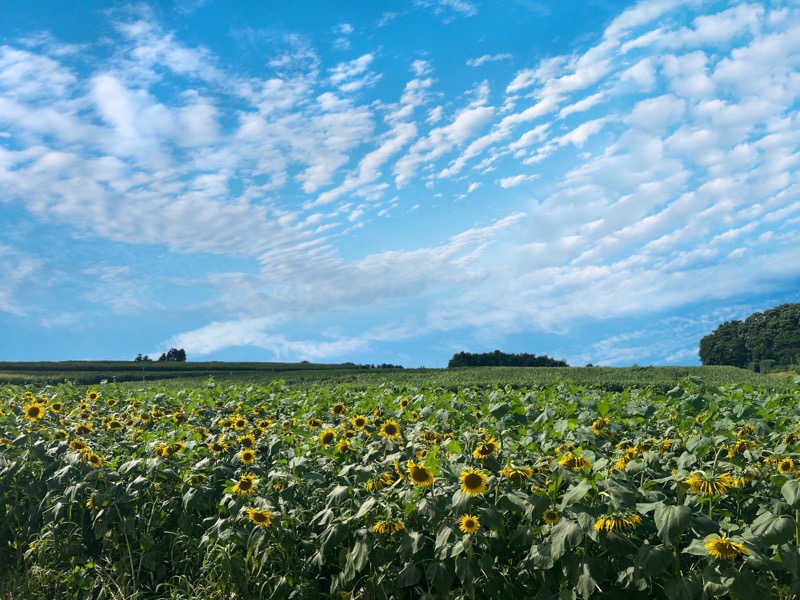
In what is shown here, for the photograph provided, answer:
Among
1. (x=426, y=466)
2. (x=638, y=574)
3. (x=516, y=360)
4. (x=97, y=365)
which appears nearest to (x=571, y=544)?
(x=638, y=574)

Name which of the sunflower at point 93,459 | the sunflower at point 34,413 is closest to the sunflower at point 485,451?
the sunflower at point 93,459

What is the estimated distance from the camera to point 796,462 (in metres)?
3.61

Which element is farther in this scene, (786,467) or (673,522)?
(786,467)

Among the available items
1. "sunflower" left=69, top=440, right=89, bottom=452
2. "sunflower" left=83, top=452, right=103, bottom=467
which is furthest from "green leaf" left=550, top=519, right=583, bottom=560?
"sunflower" left=69, top=440, right=89, bottom=452

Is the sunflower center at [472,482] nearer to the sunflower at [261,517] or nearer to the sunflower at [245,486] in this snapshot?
the sunflower at [261,517]

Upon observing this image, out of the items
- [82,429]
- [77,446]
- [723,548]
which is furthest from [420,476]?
[82,429]

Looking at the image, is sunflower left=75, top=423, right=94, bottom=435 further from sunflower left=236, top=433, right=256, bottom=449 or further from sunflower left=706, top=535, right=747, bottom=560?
sunflower left=706, top=535, right=747, bottom=560

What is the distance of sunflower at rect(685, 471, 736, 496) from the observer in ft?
10.7

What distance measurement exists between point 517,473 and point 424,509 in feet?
2.21

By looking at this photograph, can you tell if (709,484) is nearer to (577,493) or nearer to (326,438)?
(577,493)

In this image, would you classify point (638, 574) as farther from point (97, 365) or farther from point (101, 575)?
point (97, 365)

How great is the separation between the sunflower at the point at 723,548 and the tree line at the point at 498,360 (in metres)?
33.0

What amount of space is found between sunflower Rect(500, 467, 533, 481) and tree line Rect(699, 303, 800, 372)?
149ft

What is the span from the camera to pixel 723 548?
2855mm
